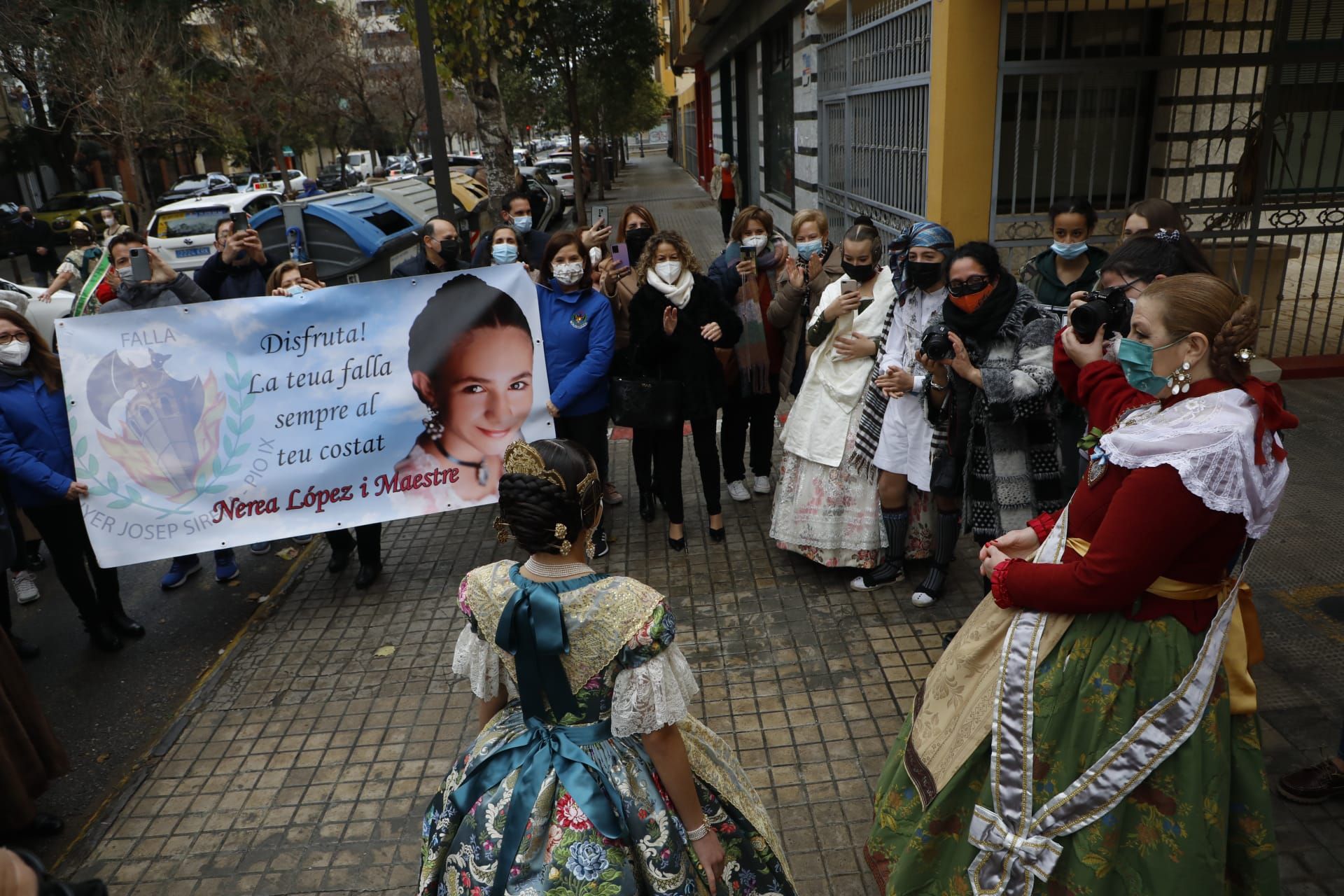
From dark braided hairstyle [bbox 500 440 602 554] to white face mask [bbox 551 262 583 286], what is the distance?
3277 millimetres

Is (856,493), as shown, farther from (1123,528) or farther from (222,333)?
(222,333)

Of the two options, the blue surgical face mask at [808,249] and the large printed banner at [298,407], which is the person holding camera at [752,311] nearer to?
the blue surgical face mask at [808,249]

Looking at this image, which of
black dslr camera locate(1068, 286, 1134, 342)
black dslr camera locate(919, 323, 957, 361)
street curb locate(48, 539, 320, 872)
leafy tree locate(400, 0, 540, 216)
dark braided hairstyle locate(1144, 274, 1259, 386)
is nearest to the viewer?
dark braided hairstyle locate(1144, 274, 1259, 386)

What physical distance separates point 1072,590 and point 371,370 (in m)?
4.07

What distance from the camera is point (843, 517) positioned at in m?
5.04

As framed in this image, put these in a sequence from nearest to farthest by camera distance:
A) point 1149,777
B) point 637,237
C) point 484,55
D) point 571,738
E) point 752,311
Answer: point 571,738 → point 1149,777 → point 752,311 → point 637,237 → point 484,55

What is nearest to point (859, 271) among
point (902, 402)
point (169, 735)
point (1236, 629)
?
point (902, 402)

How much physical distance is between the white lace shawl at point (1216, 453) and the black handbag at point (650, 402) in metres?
3.22

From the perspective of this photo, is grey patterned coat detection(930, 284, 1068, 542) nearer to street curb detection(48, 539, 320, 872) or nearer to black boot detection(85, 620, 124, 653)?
street curb detection(48, 539, 320, 872)

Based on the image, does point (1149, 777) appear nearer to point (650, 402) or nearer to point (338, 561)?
point (650, 402)

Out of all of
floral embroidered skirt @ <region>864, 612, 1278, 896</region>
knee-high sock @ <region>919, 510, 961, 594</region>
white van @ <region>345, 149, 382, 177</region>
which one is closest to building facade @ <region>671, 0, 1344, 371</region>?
knee-high sock @ <region>919, 510, 961, 594</region>

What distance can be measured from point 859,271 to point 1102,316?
190 centimetres

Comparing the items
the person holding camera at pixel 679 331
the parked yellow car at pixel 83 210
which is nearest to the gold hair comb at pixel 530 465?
the person holding camera at pixel 679 331

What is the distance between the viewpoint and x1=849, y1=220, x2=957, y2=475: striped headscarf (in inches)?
171
